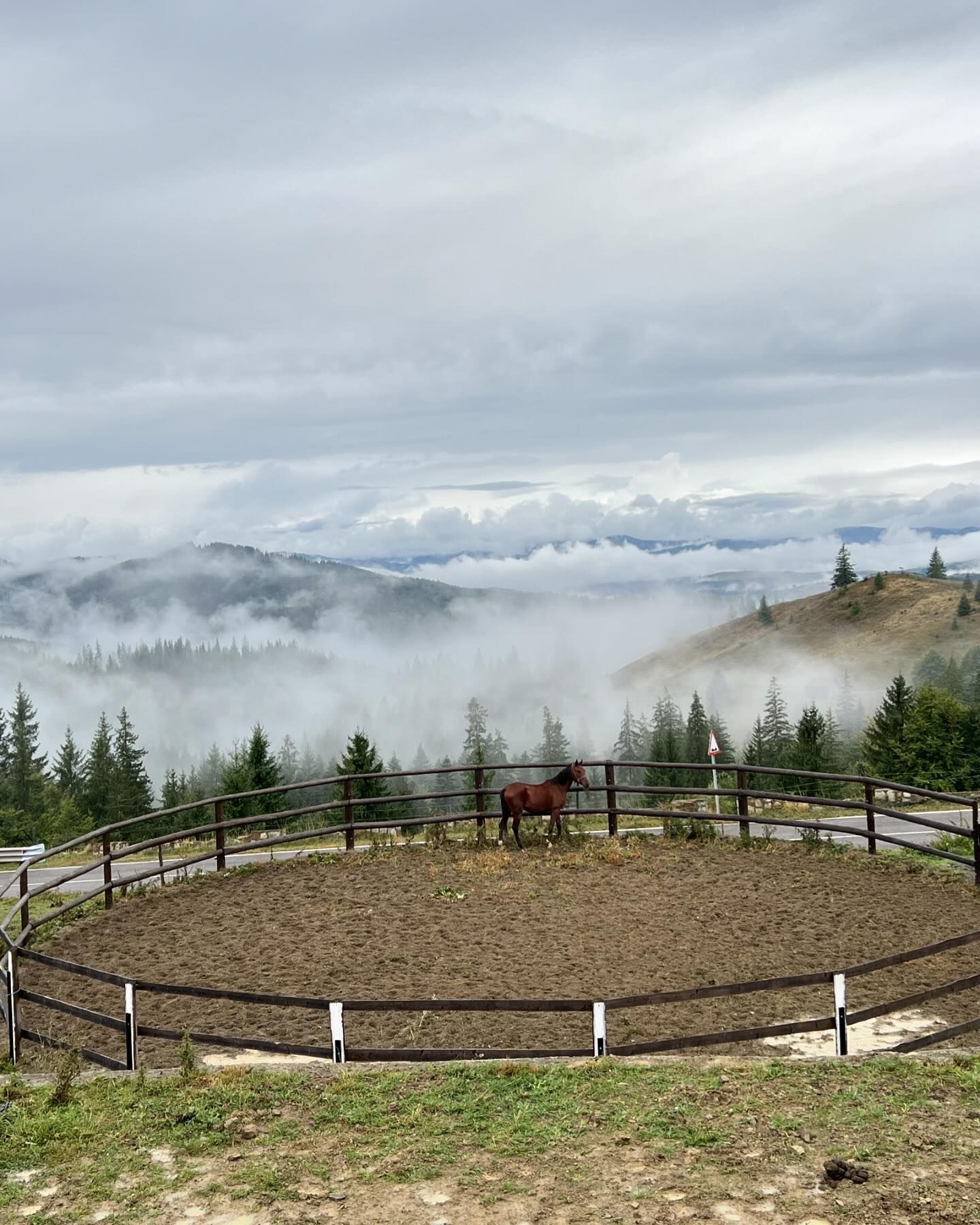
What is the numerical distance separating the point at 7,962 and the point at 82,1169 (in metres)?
3.99

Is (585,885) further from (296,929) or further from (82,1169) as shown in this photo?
(82,1169)

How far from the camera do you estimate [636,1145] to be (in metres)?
6.40

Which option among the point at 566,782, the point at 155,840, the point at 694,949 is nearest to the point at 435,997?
the point at 694,949

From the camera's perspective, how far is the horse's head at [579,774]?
56.1 feet

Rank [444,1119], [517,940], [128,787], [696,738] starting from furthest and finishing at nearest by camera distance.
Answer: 1. [696,738]
2. [128,787]
3. [517,940]
4. [444,1119]

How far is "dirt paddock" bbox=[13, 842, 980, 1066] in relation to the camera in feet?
31.7

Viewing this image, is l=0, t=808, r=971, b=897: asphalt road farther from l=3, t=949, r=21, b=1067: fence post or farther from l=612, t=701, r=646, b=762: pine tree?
l=612, t=701, r=646, b=762: pine tree

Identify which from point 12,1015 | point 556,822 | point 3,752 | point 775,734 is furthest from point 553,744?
point 12,1015

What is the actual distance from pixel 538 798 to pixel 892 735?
252ft

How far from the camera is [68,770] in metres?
132

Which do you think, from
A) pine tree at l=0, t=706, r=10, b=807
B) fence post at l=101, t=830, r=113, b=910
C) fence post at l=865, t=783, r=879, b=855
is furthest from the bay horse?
pine tree at l=0, t=706, r=10, b=807

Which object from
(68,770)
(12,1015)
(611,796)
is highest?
(12,1015)

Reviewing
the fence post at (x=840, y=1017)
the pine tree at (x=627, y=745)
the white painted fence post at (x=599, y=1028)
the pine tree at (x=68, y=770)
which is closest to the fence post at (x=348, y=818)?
the white painted fence post at (x=599, y=1028)

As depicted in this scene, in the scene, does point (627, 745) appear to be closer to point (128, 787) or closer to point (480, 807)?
point (128, 787)
